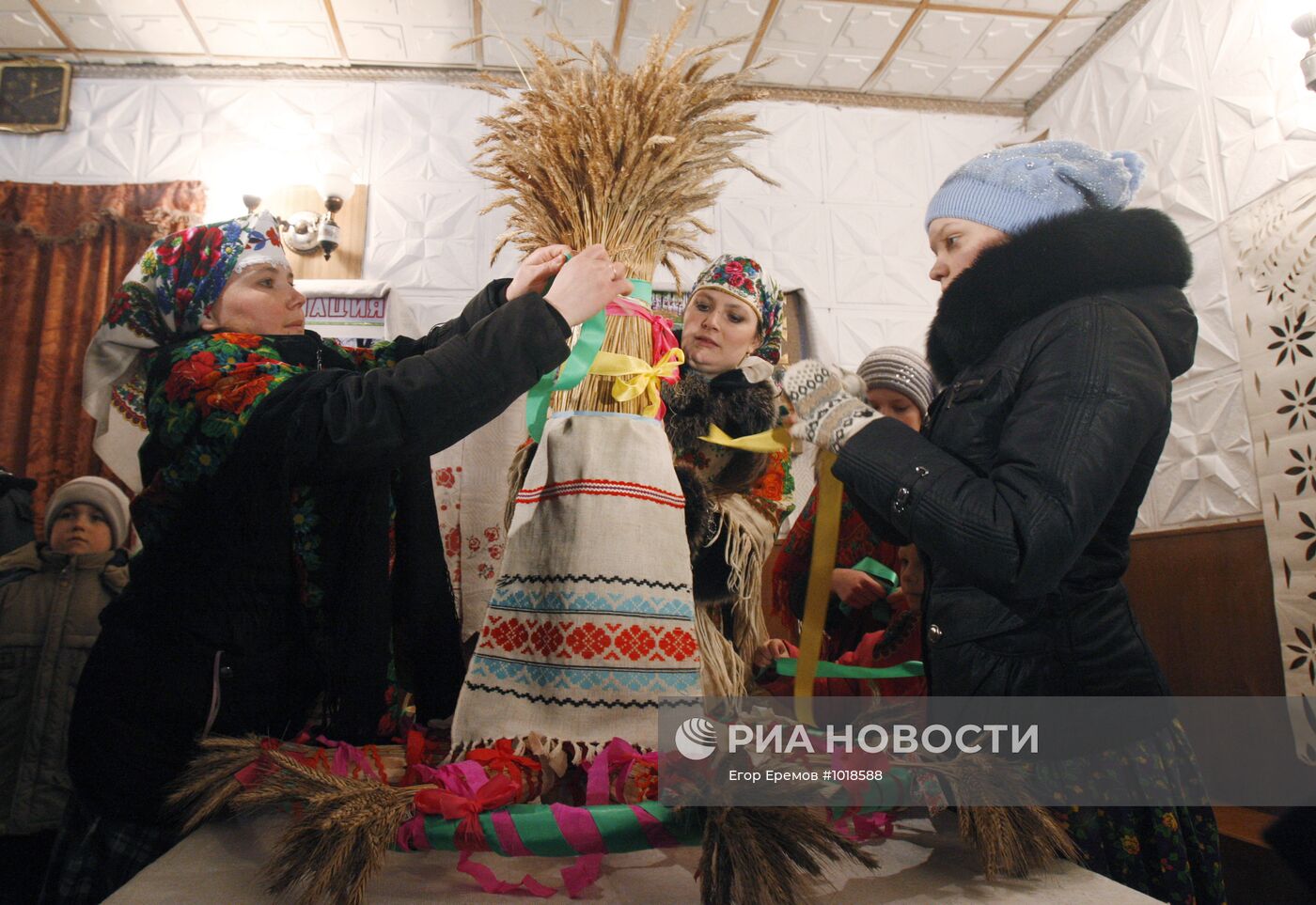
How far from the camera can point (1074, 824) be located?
94 cm

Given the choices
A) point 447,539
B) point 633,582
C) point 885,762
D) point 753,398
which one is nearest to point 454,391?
point 633,582

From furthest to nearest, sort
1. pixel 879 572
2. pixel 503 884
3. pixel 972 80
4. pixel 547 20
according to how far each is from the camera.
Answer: pixel 972 80 < pixel 547 20 < pixel 879 572 < pixel 503 884

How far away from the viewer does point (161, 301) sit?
49.0 inches

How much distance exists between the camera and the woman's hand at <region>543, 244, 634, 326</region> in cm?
104

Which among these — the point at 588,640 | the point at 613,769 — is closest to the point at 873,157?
the point at 588,640

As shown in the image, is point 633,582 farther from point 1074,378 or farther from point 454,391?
point 1074,378

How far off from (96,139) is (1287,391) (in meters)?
5.21

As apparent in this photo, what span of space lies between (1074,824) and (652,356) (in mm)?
Answer: 852

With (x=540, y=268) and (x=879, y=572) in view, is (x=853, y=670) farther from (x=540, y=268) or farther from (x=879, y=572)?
(x=540, y=268)

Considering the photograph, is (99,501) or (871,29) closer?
(99,501)

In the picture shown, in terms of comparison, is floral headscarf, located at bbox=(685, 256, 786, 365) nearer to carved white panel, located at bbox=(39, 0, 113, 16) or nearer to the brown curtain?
the brown curtain

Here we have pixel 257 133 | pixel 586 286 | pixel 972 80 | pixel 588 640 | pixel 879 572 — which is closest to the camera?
pixel 588 640

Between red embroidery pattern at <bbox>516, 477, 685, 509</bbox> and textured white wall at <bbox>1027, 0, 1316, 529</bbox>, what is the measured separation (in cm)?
269

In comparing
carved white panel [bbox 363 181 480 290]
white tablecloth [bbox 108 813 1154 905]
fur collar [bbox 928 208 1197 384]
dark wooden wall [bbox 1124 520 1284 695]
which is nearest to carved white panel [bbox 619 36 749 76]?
carved white panel [bbox 363 181 480 290]
